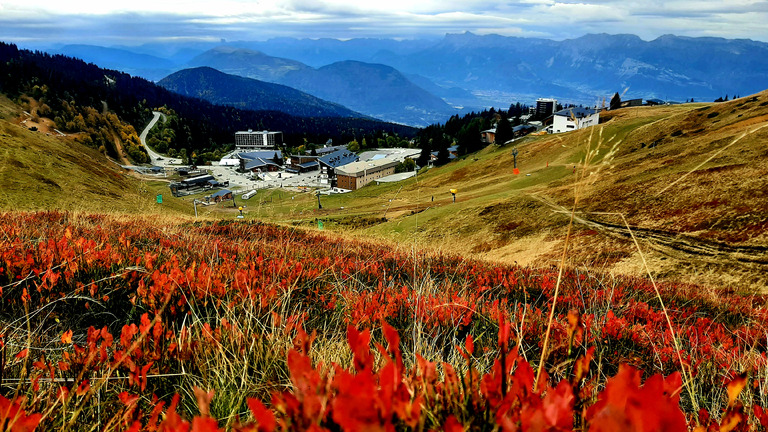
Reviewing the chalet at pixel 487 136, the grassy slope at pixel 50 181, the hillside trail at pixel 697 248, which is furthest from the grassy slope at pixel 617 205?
the chalet at pixel 487 136

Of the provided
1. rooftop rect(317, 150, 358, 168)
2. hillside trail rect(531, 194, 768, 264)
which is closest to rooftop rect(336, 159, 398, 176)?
rooftop rect(317, 150, 358, 168)

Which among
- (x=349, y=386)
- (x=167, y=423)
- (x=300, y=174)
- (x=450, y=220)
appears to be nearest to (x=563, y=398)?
(x=349, y=386)

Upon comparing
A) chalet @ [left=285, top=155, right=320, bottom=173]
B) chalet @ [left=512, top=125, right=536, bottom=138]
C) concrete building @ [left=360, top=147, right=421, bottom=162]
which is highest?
chalet @ [left=512, top=125, right=536, bottom=138]

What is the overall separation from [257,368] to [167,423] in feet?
4.57

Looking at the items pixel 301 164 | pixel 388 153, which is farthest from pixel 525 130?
pixel 301 164

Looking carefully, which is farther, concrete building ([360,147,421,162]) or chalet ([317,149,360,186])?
concrete building ([360,147,421,162])

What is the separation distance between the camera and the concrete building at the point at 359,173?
108 meters

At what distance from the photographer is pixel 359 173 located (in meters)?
110

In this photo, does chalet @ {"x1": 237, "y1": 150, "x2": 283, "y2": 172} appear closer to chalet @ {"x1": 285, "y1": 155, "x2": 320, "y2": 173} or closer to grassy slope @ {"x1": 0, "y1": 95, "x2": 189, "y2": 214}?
chalet @ {"x1": 285, "y1": 155, "x2": 320, "y2": 173}

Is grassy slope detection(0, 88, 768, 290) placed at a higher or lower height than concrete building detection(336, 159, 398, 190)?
higher

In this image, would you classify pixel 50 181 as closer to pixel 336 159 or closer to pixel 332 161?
pixel 332 161

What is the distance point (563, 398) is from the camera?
1.20m

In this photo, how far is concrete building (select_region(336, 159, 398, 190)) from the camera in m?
108

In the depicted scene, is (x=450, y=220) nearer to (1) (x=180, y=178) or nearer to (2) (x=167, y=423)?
(2) (x=167, y=423)
